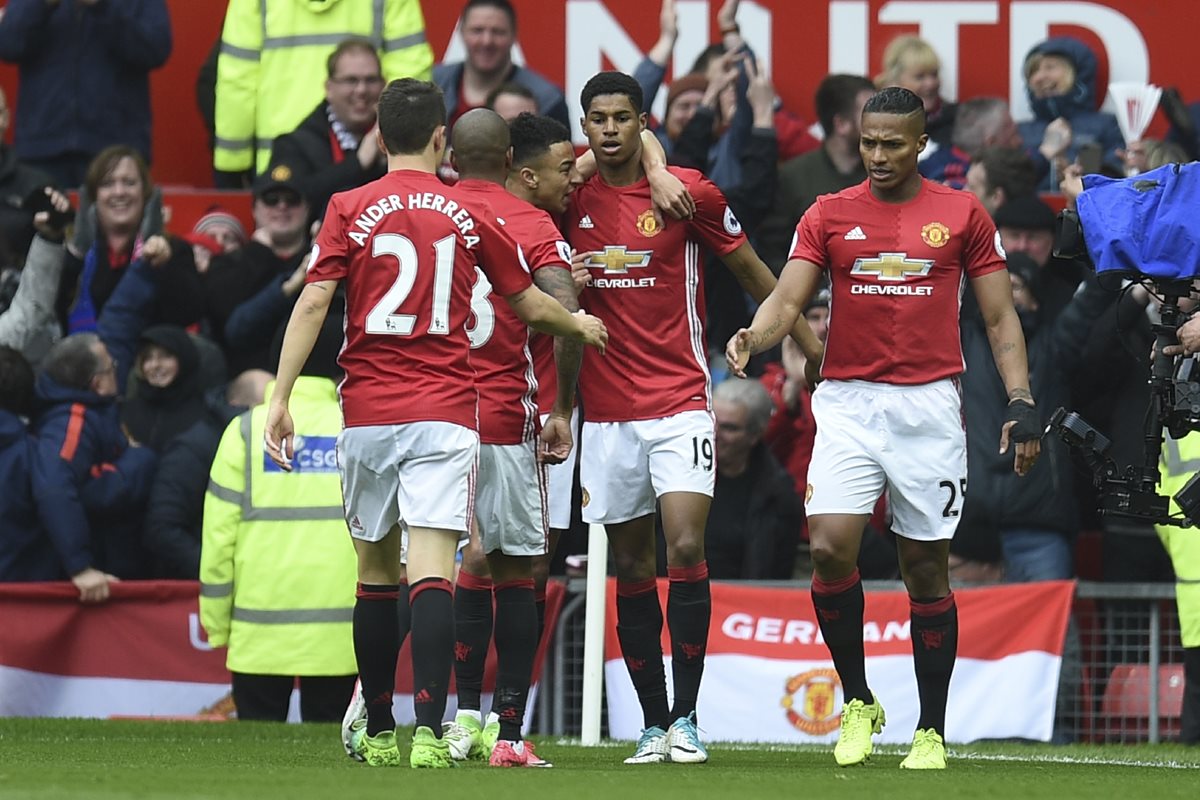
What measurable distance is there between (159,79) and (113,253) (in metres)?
3.12

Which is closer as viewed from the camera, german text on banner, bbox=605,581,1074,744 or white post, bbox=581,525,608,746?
white post, bbox=581,525,608,746

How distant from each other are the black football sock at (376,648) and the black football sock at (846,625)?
63.9 inches

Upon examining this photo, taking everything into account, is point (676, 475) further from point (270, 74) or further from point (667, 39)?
point (270, 74)

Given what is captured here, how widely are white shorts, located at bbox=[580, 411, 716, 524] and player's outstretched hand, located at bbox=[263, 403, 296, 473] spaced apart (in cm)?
154

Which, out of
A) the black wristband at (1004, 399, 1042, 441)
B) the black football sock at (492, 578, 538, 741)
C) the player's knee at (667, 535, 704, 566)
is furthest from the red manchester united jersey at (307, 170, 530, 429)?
the black wristband at (1004, 399, 1042, 441)

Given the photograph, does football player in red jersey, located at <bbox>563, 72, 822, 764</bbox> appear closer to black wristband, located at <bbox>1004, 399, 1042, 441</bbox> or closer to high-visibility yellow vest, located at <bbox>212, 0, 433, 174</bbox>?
black wristband, located at <bbox>1004, 399, 1042, 441</bbox>

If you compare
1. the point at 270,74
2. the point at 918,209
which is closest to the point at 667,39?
the point at 270,74

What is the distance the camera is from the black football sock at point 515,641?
8203 mm

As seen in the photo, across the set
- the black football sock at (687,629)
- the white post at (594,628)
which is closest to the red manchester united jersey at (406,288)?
the black football sock at (687,629)

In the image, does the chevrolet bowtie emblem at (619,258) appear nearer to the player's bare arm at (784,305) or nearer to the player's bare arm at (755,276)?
the player's bare arm at (755,276)

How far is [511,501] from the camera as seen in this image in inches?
327

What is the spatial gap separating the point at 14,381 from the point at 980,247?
16.8ft

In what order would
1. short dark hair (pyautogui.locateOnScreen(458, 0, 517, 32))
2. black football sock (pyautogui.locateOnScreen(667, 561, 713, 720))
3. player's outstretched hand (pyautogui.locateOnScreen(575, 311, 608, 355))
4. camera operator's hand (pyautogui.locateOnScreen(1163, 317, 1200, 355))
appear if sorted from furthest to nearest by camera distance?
short dark hair (pyautogui.locateOnScreen(458, 0, 517, 32))
black football sock (pyautogui.locateOnScreen(667, 561, 713, 720))
camera operator's hand (pyautogui.locateOnScreen(1163, 317, 1200, 355))
player's outstretched hand (pyautogui.locateOnScreen(575, 311, 608, 355))

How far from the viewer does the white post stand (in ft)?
32.0
